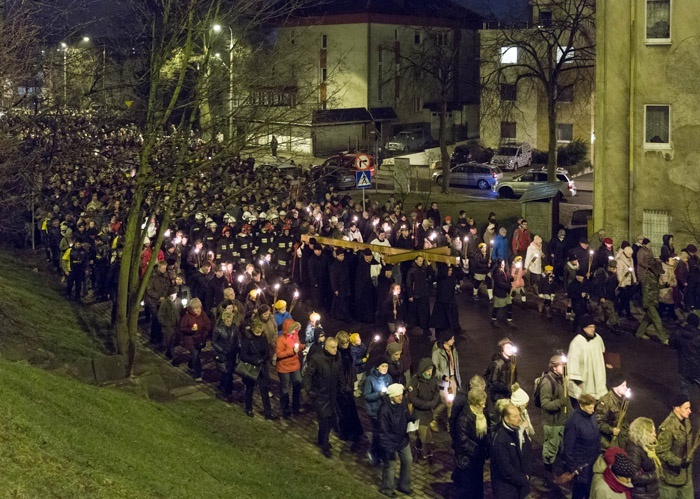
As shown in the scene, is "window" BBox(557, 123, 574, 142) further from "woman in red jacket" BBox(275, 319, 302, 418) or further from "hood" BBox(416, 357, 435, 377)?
"hood" BBox(416, 357, 435, 377)

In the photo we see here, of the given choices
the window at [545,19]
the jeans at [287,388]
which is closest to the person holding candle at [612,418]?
the jeans at [287,388]

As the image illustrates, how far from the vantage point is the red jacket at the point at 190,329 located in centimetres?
1645

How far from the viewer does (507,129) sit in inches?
2325

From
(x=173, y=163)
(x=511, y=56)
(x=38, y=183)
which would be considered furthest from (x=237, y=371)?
(x=511, y=56)

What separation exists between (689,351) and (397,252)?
24.5 feet

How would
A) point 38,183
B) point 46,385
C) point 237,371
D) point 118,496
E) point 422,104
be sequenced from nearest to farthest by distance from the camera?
point 118,496 < point 46,385 < point 237,371 < point 38,183 < point 422,104

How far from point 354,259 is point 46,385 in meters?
9.81

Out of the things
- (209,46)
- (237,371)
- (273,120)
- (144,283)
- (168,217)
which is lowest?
(237,371)

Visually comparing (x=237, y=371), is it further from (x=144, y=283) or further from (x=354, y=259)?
(x=354, y=259)

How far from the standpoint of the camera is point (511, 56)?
59.0 metres

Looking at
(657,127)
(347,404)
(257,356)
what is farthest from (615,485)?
(657,127)

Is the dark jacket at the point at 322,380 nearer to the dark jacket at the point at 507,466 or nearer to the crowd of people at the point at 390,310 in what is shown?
the crowd of people at the point at 390,310

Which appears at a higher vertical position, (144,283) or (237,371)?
(144,283)

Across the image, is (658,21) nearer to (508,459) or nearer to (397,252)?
(397,252)
